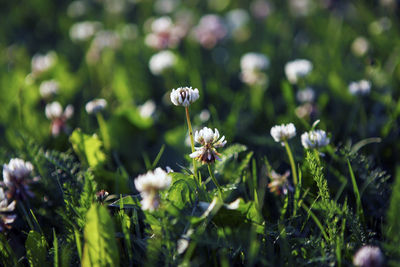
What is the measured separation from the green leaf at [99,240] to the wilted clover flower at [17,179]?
0.31 meters

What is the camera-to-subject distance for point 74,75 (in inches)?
83.6

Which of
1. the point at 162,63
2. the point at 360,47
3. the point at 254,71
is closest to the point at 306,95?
the point at 254,71

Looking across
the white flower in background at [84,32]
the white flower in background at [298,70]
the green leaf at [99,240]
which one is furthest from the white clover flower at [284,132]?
the white flower in background at [84,32]

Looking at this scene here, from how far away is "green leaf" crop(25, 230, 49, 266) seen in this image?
913 mm

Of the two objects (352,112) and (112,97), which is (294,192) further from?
(112,97)

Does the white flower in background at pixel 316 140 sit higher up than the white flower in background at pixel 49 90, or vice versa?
the white flower in background at pixel 49 90

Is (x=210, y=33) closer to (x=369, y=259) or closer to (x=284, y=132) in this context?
(x=284, y=132)

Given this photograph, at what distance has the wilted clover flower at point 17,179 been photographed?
1.05 metres

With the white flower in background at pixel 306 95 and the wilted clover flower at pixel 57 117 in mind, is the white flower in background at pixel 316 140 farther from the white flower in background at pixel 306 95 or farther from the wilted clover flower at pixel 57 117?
the wilted clover flower at pixel 57 117

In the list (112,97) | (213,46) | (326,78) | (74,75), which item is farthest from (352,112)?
(74,75)

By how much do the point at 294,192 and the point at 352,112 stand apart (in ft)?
1.96

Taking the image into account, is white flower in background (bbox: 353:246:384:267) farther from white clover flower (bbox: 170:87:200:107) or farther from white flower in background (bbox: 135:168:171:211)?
white clover flower (bbox: 170:87:200:107)

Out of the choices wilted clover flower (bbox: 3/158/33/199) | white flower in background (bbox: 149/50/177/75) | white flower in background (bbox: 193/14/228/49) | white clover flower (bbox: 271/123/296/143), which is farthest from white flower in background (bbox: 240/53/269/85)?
wilted clover flower (bbox: 3/158/33/199)

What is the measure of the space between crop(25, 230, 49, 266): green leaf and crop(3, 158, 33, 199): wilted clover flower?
0.16 m
